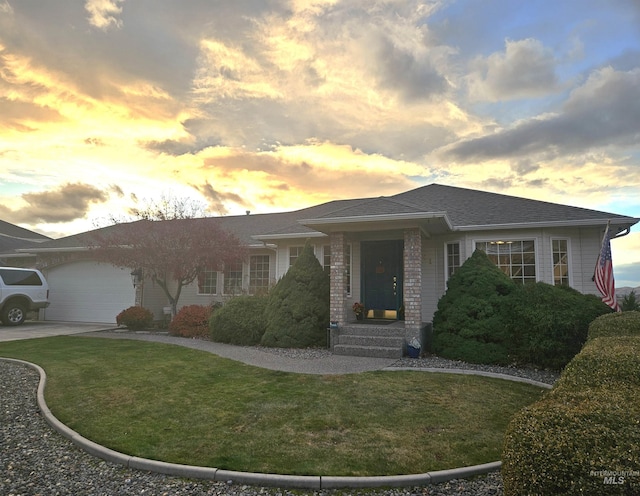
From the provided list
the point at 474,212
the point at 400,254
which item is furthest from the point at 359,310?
the point at 474,212

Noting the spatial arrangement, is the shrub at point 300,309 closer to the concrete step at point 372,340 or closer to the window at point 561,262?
the concrete step at point 372,340

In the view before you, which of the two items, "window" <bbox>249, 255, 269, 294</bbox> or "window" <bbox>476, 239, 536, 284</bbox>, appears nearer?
"window" <bbox>476, 239, 536, 284</bbox>

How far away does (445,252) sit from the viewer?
37.4 ft

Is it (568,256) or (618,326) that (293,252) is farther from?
(618,326)

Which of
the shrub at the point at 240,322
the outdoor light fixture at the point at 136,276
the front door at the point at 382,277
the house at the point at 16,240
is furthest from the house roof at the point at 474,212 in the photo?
the house at the point at 16,240

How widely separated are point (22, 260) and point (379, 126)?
19.2 metres

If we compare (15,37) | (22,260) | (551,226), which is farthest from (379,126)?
(22,260)

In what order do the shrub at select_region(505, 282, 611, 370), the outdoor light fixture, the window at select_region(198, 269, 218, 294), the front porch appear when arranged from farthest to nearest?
the window at select_region(198, 269, 218, 294) < the outdoor light fixture < the front porch < the shrub at select_region(505, 282, 611, 370)

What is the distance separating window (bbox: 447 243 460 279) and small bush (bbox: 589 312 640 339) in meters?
5.47

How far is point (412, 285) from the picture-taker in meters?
9.06

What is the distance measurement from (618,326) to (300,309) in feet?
22.4

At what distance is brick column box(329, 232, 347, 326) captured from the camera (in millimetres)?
9672

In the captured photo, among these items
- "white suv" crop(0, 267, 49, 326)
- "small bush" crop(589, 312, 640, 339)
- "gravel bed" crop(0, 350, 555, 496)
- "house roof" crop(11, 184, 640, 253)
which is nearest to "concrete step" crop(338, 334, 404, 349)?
"house roof" crop(11, 184, 640, 253)

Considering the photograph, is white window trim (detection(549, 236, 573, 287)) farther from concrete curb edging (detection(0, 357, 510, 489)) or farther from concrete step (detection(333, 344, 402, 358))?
concrete curb edging (detection(0, 357, 510, 489))
